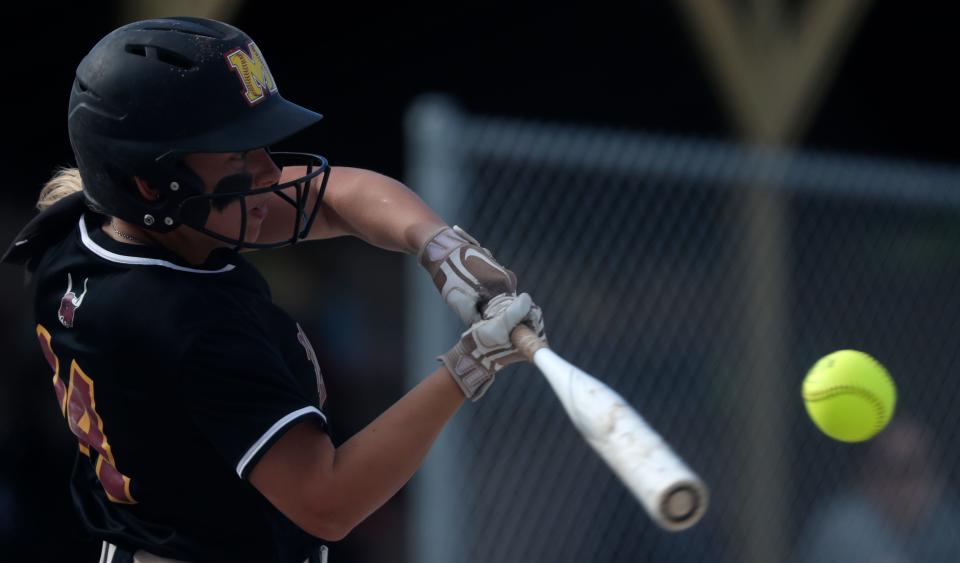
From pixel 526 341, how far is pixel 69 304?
79 centimetres

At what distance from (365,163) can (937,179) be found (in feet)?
11.7

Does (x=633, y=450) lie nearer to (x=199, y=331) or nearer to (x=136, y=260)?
(x=199, y=331)

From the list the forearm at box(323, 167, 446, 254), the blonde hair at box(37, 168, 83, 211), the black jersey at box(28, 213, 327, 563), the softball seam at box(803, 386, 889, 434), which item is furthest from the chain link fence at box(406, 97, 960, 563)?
the black jersey at box(28, 213, 327, 563)

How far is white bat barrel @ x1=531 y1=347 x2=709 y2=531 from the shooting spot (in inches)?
71.1

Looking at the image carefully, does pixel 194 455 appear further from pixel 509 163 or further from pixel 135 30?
pixel 509 163

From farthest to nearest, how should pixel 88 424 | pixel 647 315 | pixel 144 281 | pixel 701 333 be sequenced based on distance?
1. pixel 701 333
2. pixel 647 315
3. pixel 88 424
4. pixel 144 281

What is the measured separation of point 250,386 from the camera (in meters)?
2.16

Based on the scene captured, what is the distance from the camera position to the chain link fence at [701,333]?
455cm

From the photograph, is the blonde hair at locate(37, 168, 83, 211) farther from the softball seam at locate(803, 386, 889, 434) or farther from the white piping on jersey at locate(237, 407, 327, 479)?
the softball seam at locate(803, 386, 889, 434)

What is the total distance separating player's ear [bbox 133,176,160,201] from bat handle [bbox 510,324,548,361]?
65cm

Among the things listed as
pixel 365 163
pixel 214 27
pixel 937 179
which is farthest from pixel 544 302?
pixel 365 163

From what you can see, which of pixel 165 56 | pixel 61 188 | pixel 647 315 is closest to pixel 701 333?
pixel 647 315

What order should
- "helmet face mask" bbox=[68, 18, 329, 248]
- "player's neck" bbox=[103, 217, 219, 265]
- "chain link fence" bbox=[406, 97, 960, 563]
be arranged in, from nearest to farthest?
"helmet face mask" bbox=[68, 18, 329, 248]
"player's neck" bbox=[103, 217, 219, 265]
"chain link fence" bbox=[406, 97, 960, 563]

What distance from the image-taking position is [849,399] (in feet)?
11.1
